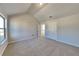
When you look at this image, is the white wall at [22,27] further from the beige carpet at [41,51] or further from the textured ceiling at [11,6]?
the beige carpet at [41,51]

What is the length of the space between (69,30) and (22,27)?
13.4 feet

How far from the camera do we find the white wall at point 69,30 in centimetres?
498

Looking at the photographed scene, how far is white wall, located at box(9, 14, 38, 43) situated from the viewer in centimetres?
659

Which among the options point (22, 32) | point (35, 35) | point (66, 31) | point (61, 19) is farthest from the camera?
point (35, 35)

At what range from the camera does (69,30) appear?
5.50m

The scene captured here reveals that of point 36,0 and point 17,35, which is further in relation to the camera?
point 17,35

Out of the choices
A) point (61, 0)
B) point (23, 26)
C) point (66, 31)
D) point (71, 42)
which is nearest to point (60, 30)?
Result: point (66, 31)

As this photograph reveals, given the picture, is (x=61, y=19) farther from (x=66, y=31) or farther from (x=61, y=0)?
(x=61, y=0)

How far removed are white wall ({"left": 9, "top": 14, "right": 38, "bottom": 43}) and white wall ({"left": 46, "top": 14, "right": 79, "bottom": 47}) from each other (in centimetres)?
296

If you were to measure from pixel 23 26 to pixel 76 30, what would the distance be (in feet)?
15.0

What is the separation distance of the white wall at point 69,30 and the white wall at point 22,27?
2962 millimetres

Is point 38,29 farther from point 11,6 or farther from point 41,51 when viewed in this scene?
point 11,6

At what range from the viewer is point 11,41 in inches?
253

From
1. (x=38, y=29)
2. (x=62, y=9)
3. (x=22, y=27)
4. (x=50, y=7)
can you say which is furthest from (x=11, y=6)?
(x=38, y=29)
